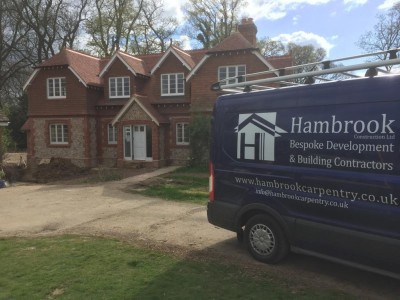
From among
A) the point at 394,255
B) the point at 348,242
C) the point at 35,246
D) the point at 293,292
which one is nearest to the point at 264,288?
the point at 293,292

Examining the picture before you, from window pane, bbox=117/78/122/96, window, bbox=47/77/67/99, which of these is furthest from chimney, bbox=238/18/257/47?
window, bbox=47/77/67/99

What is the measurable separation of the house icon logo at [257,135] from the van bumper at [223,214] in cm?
87

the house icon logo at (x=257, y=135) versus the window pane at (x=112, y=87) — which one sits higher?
the window pane at (x=112, y=87)

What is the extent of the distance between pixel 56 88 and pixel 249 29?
13586 millimetres

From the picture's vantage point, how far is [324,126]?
17.0 ft

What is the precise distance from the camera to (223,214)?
6.63 m

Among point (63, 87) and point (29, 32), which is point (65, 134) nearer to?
point (63, 87)

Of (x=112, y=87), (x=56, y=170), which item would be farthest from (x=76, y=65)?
(x=56, y=170)

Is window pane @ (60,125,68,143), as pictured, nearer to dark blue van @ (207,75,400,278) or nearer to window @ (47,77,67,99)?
A: window @ (47,77,67,99)

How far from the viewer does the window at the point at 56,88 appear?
27141 mm

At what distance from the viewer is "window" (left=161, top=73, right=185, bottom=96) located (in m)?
26.0

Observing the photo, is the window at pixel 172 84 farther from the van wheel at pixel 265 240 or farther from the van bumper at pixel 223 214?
the van wheel at pixel 265 240

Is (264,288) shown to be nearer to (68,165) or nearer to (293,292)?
(293,292)

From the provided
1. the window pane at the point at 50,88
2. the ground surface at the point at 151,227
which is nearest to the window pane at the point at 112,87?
the window pane at the point at 50,88
